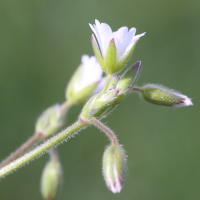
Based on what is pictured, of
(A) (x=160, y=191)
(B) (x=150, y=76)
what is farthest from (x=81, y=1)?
(A) (x=160, y=191)

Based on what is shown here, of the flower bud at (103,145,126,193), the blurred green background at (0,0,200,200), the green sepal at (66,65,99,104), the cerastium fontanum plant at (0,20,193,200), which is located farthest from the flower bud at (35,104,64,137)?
the blurred green background at (0,0,200,200)

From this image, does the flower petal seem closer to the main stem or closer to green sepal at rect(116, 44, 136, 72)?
the main stem

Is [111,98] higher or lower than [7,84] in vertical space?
lower

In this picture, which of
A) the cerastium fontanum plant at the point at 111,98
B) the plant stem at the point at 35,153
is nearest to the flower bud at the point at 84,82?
the cerastium fontanum plant at the point at 111,98

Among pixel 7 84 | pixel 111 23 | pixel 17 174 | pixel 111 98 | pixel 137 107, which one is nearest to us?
pixel 111 98

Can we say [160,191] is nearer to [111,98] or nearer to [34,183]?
[34,183]

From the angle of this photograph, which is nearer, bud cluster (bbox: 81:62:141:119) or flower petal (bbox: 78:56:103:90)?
bud cluster (bbox: 81:62:141:119)

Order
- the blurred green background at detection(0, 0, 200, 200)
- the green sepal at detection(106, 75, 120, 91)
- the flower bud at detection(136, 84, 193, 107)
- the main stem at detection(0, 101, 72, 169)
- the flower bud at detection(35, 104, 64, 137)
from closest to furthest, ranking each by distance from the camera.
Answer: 1. the green sepal at detection(106, 75, 120, 91)
2. the flower bud at detection(136, 84, 193, 107)
3. the main stem at detection(0, 101, 72, 169)
4. the flower bud at detection(35, 104, 64, 137)
5. the blurred green background at detection(0, 0, 200, 200)
